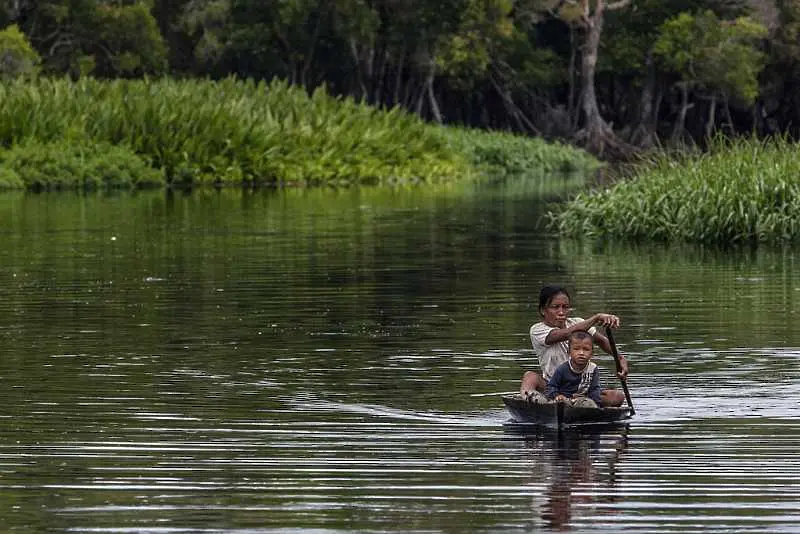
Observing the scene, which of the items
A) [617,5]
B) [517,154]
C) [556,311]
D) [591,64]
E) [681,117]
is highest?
[617,5]

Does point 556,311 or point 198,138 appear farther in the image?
point 198,138

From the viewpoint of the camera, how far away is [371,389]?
575 inches

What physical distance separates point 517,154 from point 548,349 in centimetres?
5403

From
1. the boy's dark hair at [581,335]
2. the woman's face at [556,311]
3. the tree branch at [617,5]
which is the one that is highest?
the tree branch at [617,5]

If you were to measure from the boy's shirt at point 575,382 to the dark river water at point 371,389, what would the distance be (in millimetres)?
305

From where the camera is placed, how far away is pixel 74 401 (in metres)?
13.9

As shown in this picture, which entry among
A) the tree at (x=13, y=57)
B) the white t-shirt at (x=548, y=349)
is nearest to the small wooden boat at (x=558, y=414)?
the white t-shirt at (x=548, y=349)

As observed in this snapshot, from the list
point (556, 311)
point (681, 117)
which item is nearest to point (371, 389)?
point (556, 311)

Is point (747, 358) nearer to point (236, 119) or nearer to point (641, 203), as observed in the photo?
point (641, 203)

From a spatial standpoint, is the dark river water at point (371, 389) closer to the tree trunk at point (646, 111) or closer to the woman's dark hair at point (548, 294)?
the woman's dark hair at point (548, 294)

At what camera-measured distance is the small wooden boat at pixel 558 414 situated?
12461 mm

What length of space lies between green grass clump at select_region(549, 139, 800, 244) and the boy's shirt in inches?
620

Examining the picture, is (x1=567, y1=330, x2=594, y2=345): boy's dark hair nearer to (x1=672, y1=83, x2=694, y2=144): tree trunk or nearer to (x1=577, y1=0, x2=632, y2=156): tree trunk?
(x1=577, y1=0, x2=632, y2=156): tree trunk

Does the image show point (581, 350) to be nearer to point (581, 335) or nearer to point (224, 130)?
point (581, 335)
